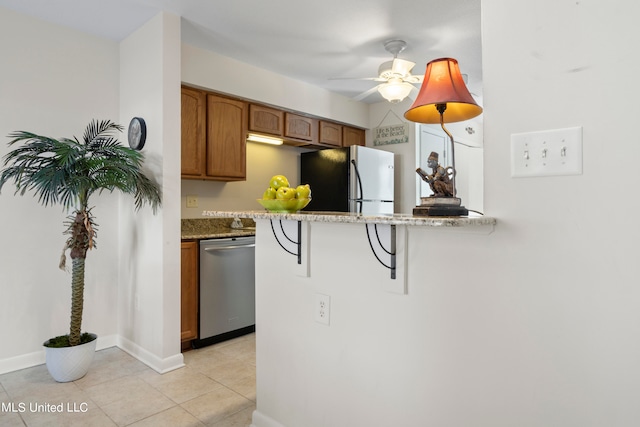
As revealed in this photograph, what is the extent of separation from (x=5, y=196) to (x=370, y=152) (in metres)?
3.20

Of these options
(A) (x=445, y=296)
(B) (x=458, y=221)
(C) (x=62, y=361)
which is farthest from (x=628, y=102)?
(C) (x=62, y=361)

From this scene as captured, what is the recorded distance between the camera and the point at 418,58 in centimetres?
338

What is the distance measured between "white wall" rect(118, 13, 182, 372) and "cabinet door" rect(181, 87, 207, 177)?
0.39 metres

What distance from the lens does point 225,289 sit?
307 cm

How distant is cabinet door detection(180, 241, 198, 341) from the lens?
2.84 m

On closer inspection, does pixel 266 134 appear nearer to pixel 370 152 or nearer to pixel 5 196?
pixel 370 152

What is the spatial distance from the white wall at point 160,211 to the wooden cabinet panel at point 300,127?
1498 mm

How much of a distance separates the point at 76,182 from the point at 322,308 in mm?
1805

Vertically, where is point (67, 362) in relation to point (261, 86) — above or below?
below

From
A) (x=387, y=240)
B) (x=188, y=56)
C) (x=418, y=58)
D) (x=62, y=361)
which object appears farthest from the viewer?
(x=418, y=58)

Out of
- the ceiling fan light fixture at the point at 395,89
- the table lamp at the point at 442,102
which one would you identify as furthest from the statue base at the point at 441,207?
the ceiling fan light fixture at the point at 395,89

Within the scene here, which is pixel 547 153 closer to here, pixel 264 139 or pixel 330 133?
pixel 264 139

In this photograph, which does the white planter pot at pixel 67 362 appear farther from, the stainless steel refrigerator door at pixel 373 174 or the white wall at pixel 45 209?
the stainless steel refrigerator door at pixel 373 174

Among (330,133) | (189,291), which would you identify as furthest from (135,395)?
(330,133)
